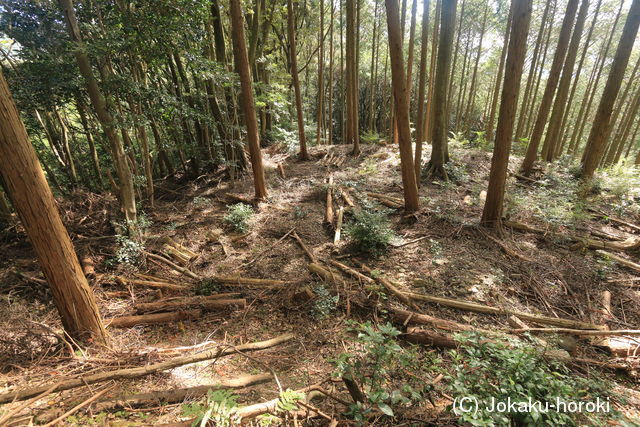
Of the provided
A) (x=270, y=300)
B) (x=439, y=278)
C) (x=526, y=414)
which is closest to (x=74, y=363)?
(x=270, y=300)

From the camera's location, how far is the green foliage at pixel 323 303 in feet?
13.5

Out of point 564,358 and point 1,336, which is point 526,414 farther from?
point 1,336

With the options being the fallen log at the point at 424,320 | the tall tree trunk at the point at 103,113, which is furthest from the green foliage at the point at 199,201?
the fallen log at the point at 424,320

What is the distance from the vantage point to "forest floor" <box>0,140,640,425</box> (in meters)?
3.01

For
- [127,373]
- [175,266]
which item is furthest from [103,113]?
[127,373]

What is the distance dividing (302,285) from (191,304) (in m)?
1.87

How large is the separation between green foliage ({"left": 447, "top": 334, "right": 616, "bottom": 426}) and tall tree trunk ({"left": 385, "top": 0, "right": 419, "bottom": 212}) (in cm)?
429

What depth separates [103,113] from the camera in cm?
503

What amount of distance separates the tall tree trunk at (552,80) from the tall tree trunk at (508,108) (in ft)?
10.5

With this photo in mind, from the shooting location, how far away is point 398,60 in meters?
5.49

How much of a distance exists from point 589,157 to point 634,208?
188 centimetres

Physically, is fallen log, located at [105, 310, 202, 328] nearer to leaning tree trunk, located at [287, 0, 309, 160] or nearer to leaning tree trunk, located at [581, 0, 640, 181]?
leaning tree trunk, located at [287, 0, 309, 160]

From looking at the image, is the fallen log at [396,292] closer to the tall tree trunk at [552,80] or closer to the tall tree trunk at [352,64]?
the tall tree trunk at [552,80]

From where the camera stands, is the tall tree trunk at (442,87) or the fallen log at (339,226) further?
the tall tree trunk at (442,87)
